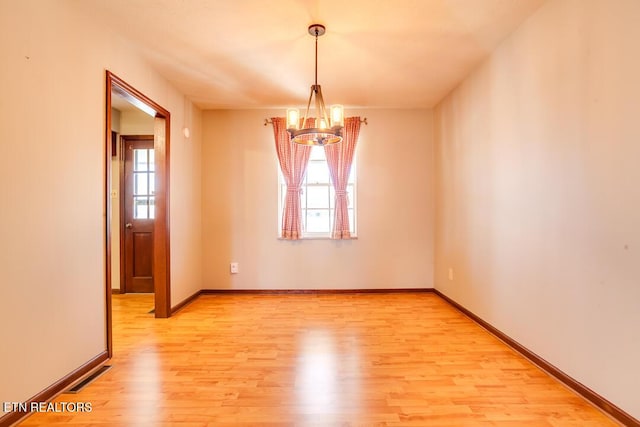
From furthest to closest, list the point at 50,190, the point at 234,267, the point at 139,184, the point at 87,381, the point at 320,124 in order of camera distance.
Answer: the point at 139,184 → the point at 234,267 → the point at 320,124 → the point at 87,381 → the point at 50,190

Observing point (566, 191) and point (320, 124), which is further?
point (320, 124)

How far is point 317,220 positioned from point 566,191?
3.13m

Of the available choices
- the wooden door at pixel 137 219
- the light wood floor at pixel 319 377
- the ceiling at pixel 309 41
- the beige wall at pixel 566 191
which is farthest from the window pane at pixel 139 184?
the beige wall at pixel 566 191

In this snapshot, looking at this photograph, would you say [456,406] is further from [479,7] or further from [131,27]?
[131,27]

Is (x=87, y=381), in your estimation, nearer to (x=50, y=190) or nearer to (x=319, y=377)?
(x=50, y=190)

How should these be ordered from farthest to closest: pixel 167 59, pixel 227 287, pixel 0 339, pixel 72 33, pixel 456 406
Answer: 1. pixel 227 287
2. pixel 167 59
3. pixel 72 33
4. pixel 456 406
5. pixel 0 339

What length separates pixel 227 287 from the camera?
15.0 feet

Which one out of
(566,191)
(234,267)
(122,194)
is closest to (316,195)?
(234,267)

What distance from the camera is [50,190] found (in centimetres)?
198

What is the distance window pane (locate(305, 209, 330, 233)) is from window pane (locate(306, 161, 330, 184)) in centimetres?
44

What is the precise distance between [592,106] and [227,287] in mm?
4415

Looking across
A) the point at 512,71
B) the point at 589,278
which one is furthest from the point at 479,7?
the point at 589,278

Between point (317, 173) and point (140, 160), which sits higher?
point (140, 160)

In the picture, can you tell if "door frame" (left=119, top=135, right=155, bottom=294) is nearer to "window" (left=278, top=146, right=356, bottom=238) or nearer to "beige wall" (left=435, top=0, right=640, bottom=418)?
"window" (left=278, top=146, right=356, bottom=238)
